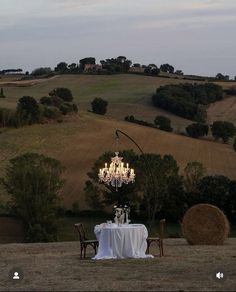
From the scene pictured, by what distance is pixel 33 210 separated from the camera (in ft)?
137

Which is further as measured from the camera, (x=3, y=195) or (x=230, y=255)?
(x=3, y=195)

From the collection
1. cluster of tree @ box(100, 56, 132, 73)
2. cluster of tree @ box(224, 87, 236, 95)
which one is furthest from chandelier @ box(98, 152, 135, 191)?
cluster of tree @ box(100, 56, 132, 73)

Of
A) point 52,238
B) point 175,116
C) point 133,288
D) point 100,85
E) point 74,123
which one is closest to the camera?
point 133,288

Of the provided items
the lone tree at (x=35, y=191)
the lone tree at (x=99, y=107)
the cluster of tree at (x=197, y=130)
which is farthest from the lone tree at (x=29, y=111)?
the lone tree at (x=35, y=191)

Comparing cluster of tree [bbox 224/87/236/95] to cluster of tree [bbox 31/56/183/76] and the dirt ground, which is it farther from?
the dirt ground

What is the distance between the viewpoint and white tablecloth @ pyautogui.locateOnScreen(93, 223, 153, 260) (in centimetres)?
1823

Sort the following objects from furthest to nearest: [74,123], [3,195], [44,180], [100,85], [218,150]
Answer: [100,85] < [74,123] < [218,150] < [3,195] < [44,180]

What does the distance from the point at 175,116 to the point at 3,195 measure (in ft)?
169

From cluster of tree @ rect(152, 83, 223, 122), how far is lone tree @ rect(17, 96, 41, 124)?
24.5 m

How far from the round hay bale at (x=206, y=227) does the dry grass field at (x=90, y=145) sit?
34.1 m

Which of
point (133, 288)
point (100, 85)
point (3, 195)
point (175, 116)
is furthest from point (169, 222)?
point (100, 85)

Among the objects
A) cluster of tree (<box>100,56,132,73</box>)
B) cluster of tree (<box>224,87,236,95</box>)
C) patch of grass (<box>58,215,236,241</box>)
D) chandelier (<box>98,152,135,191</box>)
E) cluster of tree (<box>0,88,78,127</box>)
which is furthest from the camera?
cluster of tree (<box>100,56,132,73</box>)

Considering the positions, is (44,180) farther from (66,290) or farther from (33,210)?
(66,290)

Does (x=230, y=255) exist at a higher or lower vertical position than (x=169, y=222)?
higher
